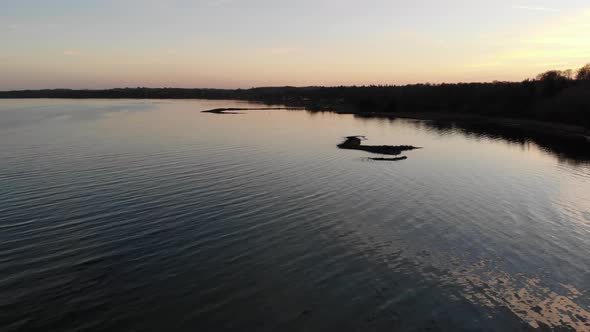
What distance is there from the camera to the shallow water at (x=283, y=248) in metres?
14.9

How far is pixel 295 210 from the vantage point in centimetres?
2769

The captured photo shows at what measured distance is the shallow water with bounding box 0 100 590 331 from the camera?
14891mm

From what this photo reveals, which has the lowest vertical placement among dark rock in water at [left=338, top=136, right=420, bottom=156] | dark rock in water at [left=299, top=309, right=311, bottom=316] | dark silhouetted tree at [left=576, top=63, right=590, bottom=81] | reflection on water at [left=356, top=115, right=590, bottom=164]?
reflection on water at [left=356, top=115, right=590, bottom=164]

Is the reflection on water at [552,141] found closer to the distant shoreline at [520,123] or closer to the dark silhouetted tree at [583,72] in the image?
the distant shoreline at [520,123]

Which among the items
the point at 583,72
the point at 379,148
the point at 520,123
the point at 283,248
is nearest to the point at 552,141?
the point at 520,123

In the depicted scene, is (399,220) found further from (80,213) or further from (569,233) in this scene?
(80,213)

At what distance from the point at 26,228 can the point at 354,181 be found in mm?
27344

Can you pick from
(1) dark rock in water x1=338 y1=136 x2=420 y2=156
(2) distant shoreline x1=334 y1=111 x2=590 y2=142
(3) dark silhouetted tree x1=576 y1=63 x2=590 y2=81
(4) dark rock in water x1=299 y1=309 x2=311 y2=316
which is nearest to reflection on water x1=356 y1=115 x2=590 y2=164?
(2) distant shoreline x1=334 y1=111 x2=590 y2=142

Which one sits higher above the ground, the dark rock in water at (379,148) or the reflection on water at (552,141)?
the dark rock in water at (379,148)

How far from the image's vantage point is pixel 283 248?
21.0m

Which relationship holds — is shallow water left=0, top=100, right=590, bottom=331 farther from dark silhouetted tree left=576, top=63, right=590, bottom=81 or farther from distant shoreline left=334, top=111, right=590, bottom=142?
dark silhouetted tree left=576, top=63, right=590, bottom=81

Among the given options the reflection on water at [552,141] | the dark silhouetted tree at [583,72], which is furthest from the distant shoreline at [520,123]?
the dark silhouetted tree at [583,72]

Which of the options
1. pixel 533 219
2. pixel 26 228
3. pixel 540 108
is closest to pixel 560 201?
pixel 533 219

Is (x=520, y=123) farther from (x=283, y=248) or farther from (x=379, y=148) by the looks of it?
(x=283, y=248)
